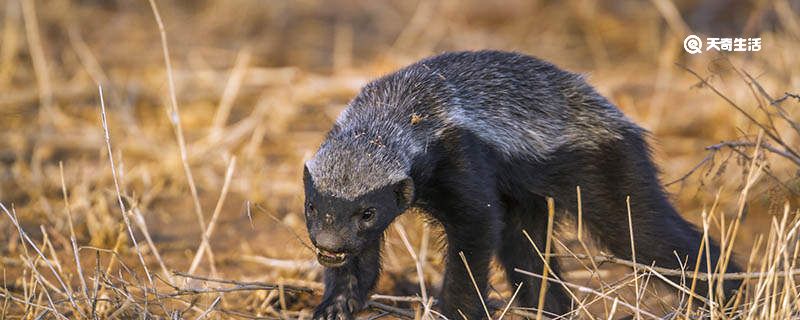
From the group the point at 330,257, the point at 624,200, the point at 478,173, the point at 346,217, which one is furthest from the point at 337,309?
the point at 624,200

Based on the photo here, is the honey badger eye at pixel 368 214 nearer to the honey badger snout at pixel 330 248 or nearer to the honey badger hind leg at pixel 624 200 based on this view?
the honey badger snout at pixel 330 248

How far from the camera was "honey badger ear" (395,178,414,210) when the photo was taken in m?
4.59

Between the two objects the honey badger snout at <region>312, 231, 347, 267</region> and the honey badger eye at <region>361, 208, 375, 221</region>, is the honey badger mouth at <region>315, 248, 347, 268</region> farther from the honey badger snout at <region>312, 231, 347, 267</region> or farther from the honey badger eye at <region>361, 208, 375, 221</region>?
the honey badger eye at <region>361, 208, 375, 221</region>

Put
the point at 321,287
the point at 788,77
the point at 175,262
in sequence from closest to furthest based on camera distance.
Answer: the point at 321,287
the point at 175,262
the point at 788,77

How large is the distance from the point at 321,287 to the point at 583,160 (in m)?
1.69

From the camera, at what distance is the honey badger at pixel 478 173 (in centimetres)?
453

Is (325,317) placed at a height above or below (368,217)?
below

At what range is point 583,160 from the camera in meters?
5.26

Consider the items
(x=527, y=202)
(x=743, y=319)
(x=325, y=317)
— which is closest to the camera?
(x=743, y=319)

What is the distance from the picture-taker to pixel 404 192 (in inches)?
182

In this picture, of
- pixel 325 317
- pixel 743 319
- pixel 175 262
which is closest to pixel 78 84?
pixel 175 262

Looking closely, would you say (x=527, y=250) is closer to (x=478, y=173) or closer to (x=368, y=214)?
(x=478, y=173)

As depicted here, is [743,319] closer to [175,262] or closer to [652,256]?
[652,256]

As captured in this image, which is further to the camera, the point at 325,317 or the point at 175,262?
the point at 175,262
